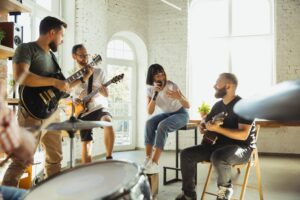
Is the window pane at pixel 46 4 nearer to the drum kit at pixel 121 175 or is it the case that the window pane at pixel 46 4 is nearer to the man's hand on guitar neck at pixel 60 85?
the man's hand on guitar neck at pixel 60 85

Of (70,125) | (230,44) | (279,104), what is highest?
(230,44)

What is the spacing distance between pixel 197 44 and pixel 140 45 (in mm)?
1284

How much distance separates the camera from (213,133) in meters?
3.24

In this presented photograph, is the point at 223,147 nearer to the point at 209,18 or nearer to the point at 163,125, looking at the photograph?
the point at 163,125

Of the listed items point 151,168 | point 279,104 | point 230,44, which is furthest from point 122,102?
point 279,104

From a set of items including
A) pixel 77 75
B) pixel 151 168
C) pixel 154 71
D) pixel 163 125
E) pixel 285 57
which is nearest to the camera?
pixel 77 75

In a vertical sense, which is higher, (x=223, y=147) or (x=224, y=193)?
(x=223, y=147)

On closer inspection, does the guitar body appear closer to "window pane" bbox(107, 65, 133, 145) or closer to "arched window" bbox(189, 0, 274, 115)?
"window pane" bbox(107, 65, 133, 145)

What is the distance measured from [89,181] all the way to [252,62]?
622 cm

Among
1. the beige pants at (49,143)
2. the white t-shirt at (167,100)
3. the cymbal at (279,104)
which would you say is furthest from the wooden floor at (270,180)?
the cymbal at (279,104)

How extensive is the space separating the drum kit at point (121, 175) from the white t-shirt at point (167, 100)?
259 centimetres

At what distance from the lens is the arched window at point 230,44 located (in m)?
6.96

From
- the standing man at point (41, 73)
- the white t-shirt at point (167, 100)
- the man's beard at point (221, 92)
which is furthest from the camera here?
the white t-shirt at point (167, 100)

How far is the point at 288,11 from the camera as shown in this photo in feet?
21.6
